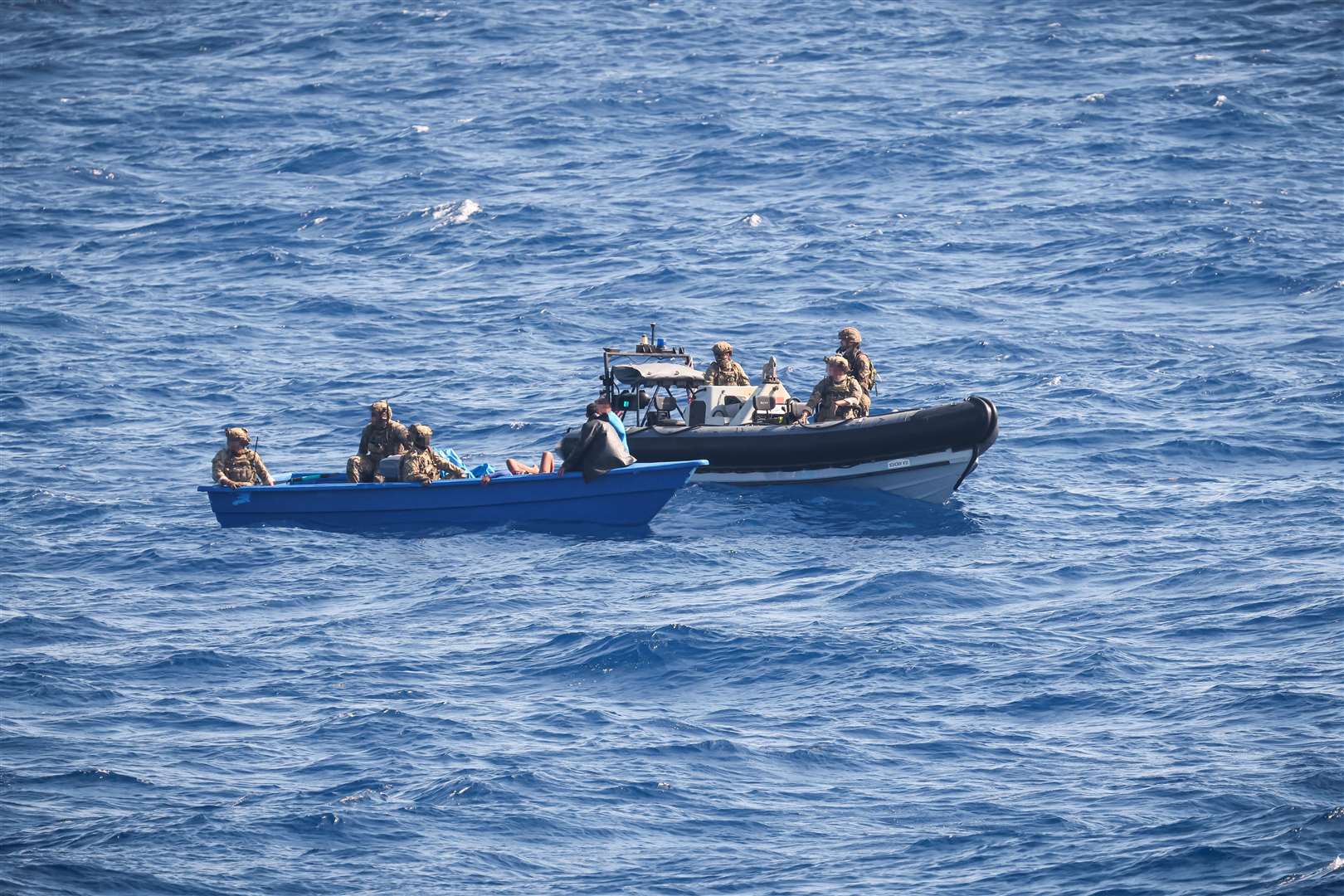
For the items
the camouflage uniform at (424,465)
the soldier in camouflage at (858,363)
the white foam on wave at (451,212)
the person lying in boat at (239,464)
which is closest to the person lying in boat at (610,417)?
the camouflage uniform at (424,465)

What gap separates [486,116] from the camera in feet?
143

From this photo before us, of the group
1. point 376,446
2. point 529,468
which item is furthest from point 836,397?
point 376,446

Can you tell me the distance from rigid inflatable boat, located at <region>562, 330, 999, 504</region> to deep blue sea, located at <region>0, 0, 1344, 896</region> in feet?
1.21

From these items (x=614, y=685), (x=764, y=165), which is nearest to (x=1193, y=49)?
(x=764, y=165)

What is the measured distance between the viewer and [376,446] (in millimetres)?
21125

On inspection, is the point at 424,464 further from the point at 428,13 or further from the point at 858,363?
the point at 428,13

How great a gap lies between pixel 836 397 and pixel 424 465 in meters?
5.06

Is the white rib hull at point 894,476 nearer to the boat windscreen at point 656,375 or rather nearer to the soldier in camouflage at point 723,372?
the boat windscreen at point 656,375

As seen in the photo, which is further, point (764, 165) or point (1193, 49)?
point (1193, 49)

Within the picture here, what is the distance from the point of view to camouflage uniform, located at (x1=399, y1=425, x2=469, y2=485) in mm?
20609

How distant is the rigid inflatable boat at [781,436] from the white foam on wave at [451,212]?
13555 millimetres

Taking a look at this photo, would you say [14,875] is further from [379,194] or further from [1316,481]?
[379,194]

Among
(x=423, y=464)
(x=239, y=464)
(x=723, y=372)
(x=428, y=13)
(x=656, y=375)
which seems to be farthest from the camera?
(x=428, y=13)

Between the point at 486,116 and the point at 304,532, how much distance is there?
2425 cm
